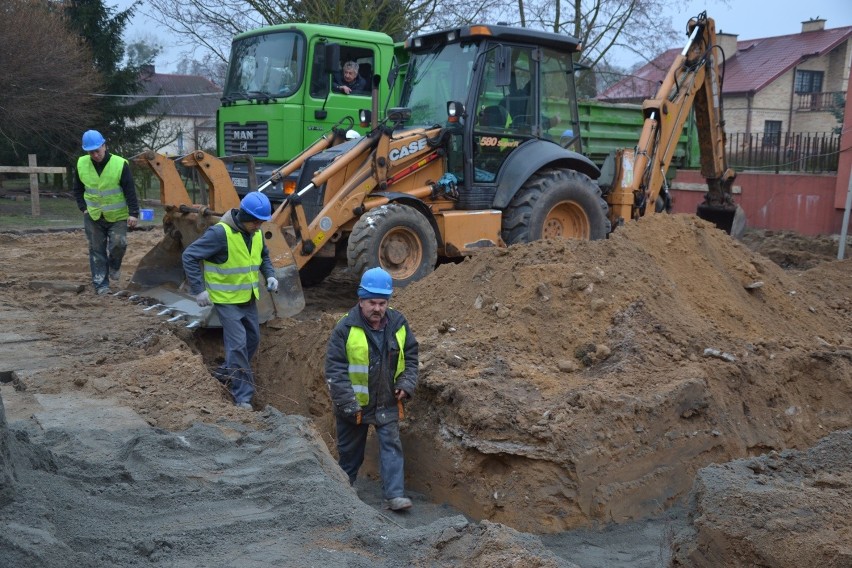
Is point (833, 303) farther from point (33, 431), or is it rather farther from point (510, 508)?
point (33, 431)

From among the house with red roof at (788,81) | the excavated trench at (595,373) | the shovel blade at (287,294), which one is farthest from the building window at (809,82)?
the shovel blade at (287,294)

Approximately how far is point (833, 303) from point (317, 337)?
5216 millimetres

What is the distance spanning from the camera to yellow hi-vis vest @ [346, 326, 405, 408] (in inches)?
218

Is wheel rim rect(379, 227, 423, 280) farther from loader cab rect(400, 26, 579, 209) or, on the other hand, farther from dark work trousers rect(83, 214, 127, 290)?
dark work trousers rect(83, 214, 127, 290)

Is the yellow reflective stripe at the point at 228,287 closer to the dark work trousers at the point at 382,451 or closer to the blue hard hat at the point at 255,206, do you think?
the blue hard hat at the point at 255,206

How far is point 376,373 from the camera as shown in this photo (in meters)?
5.61

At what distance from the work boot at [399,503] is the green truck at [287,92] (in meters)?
6.25

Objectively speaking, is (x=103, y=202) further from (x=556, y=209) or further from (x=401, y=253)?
(x=556, y=209)

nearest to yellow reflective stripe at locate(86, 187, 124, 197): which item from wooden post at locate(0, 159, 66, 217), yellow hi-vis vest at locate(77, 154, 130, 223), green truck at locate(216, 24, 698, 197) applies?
yellow hi-vis vest at locate(77, 154, 130, 223)

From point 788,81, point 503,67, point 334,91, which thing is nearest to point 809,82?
point 788,81

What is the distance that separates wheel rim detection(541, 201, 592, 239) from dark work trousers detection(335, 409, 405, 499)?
4791 mm

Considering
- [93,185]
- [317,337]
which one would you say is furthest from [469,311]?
[93,185]

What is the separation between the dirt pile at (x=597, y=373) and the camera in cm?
566

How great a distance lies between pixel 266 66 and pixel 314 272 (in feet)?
11.4
